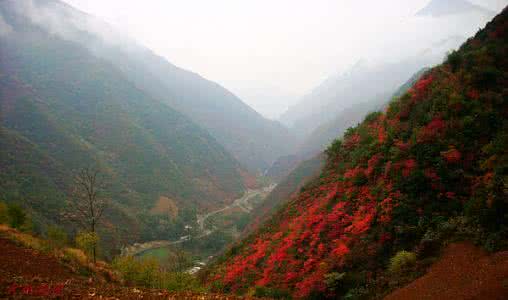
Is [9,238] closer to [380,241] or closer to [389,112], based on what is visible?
[380,241]

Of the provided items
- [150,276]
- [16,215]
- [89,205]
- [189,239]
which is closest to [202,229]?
[189,239]

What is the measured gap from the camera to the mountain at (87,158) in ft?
330

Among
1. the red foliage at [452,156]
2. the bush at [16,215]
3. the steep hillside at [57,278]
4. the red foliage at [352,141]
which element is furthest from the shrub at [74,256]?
the red foliage at [352,141]

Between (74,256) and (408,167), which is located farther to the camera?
(74,256)

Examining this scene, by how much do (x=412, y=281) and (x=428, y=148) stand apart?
A: 8249 millimetres

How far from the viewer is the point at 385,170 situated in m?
20.3

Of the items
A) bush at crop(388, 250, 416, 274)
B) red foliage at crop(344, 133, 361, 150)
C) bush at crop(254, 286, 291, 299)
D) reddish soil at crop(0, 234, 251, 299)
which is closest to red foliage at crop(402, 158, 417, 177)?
bush at crop(388, 250, 416, 274)

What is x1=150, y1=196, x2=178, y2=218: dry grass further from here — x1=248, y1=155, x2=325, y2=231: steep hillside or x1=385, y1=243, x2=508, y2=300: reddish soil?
x1=385, y1=243, x2=508, y2=300: reddish soil

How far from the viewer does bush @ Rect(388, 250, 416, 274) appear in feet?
44.6

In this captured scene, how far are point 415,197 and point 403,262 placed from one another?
4276 millimetres

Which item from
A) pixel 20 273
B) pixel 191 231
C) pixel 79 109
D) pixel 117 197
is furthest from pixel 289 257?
pixel 79 109

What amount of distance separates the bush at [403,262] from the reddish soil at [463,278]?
1059 millimetres

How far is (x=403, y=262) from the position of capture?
45.1ft

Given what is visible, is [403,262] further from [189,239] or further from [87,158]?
[87,158]
